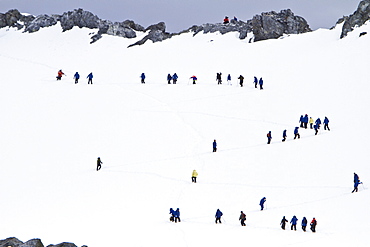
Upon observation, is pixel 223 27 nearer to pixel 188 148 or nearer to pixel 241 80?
pixel 241 80

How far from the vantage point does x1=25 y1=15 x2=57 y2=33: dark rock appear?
230 ft

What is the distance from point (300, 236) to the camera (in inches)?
766

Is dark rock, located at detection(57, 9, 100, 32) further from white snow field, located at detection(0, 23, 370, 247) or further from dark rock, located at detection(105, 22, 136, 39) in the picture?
white snow field, located at detection(0, 23, 370, 247)

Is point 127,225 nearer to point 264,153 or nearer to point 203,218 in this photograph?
point 203,218

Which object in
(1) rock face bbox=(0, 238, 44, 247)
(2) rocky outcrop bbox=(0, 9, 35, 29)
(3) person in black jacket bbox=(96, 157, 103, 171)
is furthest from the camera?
(2) rocky outcrop bbox=(0, 9, 35, 29)

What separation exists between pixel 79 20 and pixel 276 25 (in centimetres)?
2879

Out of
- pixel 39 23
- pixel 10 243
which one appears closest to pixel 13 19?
pixel 39 23

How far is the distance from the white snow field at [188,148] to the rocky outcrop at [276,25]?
4863 mm

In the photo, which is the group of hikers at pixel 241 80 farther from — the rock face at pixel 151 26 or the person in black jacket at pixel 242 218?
the person in black jacket at pixel 242 218

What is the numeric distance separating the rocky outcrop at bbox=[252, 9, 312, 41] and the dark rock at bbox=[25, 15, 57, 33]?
3031 centimetres

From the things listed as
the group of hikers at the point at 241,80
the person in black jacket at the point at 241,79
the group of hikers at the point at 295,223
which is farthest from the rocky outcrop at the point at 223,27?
the group of hikers at the point at 295,223

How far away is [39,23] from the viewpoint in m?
71.1

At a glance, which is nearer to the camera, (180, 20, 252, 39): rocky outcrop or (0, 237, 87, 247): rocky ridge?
(0, 237, 87, 247): rocky ridge

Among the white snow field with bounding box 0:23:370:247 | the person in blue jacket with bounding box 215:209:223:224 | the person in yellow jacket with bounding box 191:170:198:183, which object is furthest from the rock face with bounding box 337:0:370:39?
the person in blue jacket with bounding box 215:209:223:224
